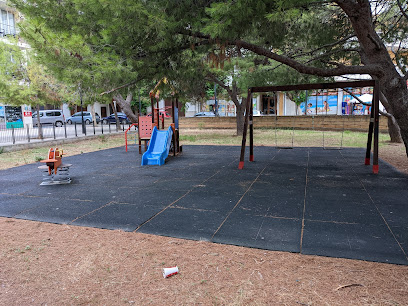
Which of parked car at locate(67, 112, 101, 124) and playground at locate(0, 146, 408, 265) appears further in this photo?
parked car at locate(67, 112, 101, 124)

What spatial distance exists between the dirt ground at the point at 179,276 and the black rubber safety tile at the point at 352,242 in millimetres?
161

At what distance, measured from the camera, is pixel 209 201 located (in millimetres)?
5508

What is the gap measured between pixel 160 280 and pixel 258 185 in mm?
3977

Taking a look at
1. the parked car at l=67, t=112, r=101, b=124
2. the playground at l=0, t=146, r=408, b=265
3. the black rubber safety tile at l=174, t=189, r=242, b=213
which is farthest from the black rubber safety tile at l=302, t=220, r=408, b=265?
the parked car at l=67, t=112, r=101, b=124

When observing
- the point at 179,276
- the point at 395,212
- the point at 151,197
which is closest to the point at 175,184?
the point at 151,197

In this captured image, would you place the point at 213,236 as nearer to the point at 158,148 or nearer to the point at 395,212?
the point at 395,212

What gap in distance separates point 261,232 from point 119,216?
224cm

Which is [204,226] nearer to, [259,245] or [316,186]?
[259,245]

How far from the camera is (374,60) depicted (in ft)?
23.5

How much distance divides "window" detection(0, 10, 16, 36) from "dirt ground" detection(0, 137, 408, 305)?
28541 mm

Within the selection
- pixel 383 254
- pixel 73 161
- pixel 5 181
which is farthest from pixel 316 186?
pixel 73 161

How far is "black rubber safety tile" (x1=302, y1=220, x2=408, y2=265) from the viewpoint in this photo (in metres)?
3.37

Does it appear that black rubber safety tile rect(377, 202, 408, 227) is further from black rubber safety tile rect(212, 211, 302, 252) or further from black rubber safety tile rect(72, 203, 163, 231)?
black rubber safety tile rect(72, 203, 163, 231)

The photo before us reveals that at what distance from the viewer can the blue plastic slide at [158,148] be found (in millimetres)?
9617
